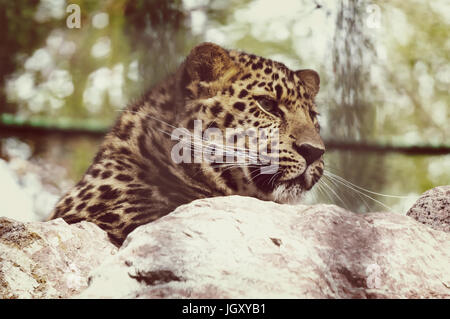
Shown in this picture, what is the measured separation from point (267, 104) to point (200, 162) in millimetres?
620

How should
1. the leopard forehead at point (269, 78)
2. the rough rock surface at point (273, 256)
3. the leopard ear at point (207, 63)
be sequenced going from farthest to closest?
the leopard forehead at point (269, 78)
the leopard ear at point (207, 63)
the rough rock surface at point (273, 256)

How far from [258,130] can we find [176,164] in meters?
0.56

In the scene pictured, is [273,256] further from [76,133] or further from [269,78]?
[76,133]

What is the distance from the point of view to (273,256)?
214cm

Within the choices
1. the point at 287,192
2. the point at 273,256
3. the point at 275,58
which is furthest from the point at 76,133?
the point at 273,256

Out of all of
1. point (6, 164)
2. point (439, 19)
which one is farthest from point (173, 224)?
point (439, 19)

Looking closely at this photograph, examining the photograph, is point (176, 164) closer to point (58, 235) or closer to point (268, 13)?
point (58, 235)

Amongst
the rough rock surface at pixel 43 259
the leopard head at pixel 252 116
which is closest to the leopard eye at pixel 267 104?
the leopard head at pixel 252 116

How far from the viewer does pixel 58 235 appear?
2529 millimetres

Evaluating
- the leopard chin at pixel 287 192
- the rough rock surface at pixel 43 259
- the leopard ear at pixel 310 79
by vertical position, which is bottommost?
the rough rock surface at pixel 43 259

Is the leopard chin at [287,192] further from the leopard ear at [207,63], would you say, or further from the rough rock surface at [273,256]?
the leopard ear at [207,63]

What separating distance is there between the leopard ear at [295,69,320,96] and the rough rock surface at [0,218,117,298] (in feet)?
6.64

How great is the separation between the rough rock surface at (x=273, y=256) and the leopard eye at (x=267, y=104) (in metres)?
0.99

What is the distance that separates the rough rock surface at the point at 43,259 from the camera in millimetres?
2375
